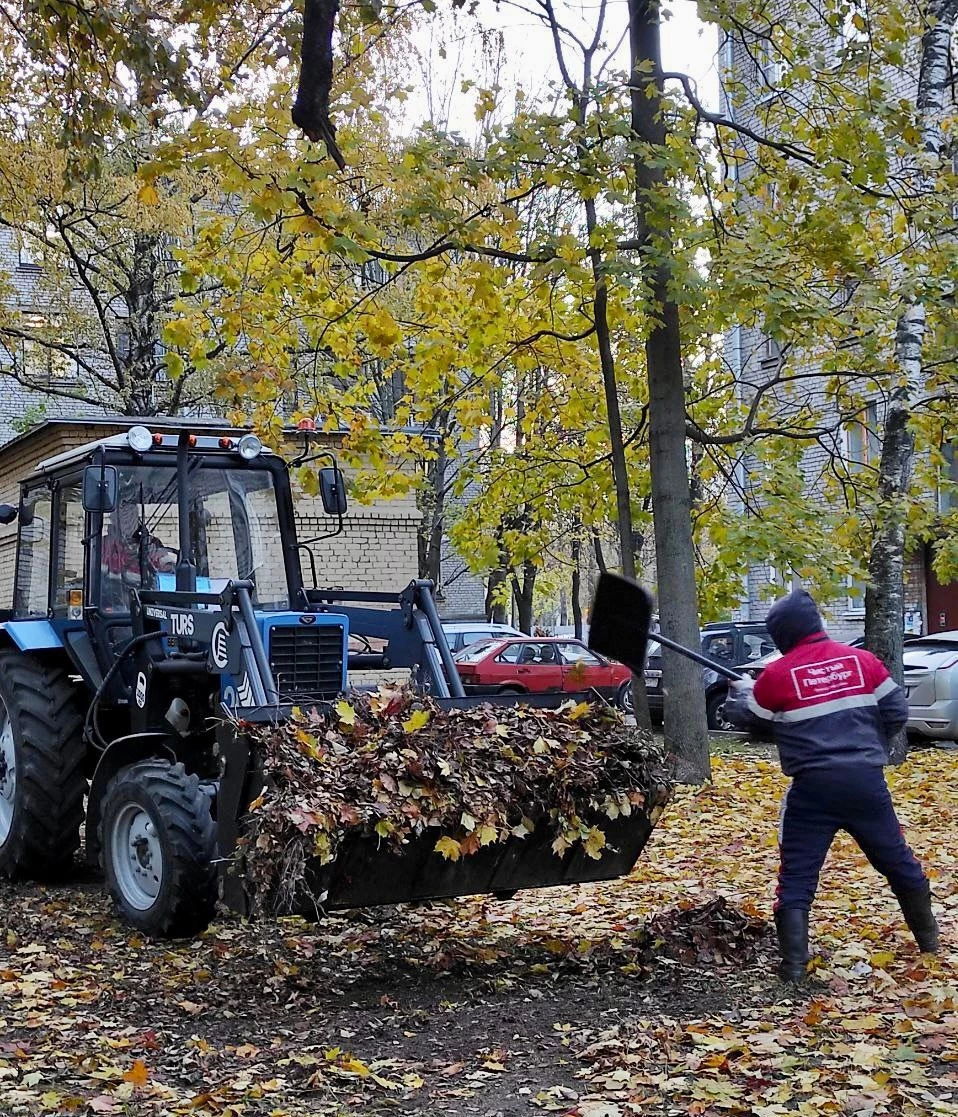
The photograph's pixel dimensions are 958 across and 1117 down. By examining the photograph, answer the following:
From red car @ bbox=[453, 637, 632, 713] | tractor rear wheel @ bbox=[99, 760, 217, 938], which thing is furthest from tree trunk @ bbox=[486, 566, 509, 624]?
tractor rear wheel @ bbox=[99, 760, 217, 938]

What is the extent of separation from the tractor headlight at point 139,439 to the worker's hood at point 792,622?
13.0 feet

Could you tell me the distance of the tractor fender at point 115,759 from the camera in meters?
7.92

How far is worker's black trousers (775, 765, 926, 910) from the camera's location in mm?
5961

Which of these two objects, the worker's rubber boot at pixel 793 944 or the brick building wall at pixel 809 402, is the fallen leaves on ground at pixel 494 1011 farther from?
the brick building wall at pixel 809 402

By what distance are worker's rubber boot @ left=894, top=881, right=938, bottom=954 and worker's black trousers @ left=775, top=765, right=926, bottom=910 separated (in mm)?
99

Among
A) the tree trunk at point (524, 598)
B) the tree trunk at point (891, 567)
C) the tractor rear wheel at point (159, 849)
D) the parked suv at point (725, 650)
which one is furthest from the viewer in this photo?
the tree trunk at point (524, 598)

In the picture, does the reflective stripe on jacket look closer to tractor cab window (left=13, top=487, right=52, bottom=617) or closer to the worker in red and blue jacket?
the worker in red and blue jacket

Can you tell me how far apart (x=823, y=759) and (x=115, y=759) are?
14.3 ft

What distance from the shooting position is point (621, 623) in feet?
23.0

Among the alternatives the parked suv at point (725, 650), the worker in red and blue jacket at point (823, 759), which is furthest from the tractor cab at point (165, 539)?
the parked suv at point (725, 650)

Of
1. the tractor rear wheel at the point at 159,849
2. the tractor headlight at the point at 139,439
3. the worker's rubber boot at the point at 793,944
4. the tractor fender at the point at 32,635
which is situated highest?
the tractor headlight at the point at 139,439

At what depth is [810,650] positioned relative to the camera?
6.19 meters

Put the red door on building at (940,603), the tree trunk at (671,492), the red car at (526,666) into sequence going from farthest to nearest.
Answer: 1. the red door on building at (940,603)
2. the red car at (526,666)
3. the tree trunk at (671,492)

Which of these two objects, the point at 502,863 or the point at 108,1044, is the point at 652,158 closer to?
the point at 502,863
